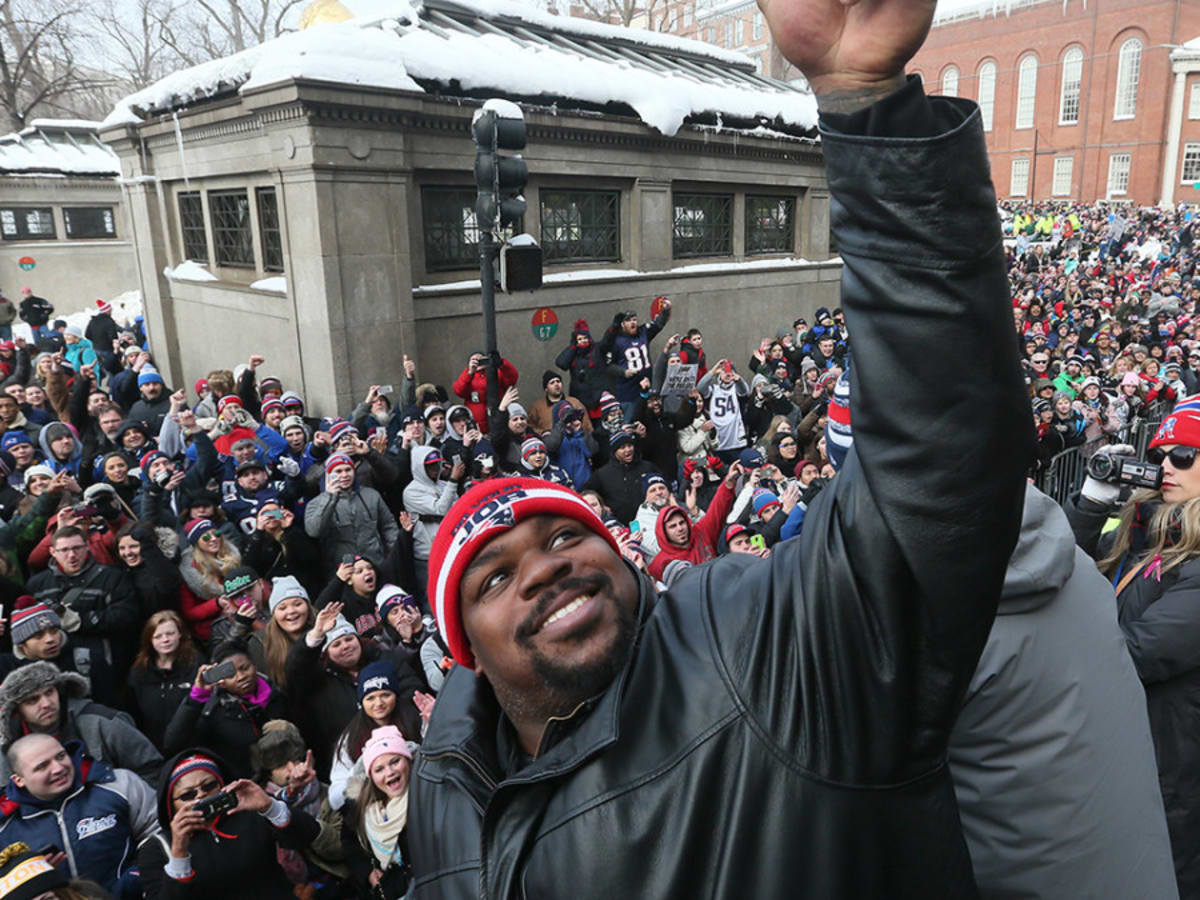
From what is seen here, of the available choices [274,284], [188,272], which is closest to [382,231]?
[274,284]

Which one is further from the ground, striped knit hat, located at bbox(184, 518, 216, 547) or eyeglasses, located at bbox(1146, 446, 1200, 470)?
eyeglasses, located at bbox(1146, 446, 1200, 470)

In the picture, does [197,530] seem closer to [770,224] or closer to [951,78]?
[770,224]

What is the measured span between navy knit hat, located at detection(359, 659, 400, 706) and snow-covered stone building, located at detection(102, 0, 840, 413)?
5770 mm

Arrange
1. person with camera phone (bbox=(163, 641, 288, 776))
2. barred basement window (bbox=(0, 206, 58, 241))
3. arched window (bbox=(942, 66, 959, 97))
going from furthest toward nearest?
1. arched window (bbox=(942, 66, 959, 97))
2. barred basement window (bbox=(0, 206, 58, 241))
3. person with camera phone (bbox=(163, 641, 288, 776))

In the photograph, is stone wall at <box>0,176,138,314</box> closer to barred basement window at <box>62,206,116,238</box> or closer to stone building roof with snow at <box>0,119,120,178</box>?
barred basement window at <box>62,206,116,238</box>

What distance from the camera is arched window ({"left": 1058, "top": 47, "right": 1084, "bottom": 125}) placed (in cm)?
4853

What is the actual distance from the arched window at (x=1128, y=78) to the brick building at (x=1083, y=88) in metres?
0.06

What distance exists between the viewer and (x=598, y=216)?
12625 millimetres

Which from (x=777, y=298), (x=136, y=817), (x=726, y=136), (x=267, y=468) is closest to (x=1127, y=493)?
(x=136, y=817)

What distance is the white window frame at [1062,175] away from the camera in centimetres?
4928

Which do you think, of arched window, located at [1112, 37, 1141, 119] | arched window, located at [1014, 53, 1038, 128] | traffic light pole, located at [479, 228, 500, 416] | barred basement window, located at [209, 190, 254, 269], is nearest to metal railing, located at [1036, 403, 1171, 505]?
traffic light pole, located at [479, 228, 500, 416]

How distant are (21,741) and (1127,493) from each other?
17.8 ft

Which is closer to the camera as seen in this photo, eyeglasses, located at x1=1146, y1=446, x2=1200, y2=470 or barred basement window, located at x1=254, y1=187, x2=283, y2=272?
eyeglasses, located at x1=1146, y1=446, x2=1200, y2=470

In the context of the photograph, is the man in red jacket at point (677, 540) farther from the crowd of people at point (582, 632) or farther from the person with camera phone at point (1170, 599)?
the person with camera phone at point (1170, 599)
